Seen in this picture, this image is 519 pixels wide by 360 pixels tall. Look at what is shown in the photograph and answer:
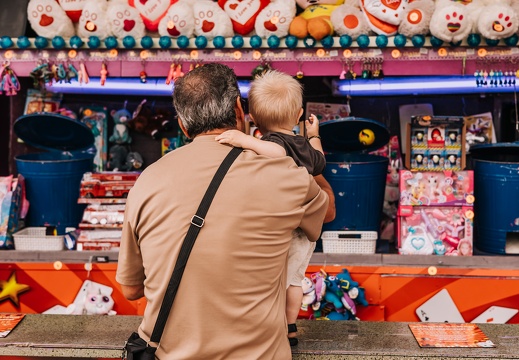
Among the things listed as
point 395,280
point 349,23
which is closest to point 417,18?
point 349,23

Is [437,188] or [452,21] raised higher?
[452,21]

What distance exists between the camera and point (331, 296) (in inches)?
182

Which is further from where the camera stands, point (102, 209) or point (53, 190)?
point (53, 190)

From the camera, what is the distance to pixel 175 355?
2391 mm

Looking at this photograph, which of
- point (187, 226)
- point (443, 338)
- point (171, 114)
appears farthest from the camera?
point (171, 114)

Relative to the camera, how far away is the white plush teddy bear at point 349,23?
488cm

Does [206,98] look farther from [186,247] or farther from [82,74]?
[82,74]

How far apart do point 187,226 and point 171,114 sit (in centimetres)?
423

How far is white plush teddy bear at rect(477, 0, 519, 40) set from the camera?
15.2ft

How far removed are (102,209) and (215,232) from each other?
10.6ft

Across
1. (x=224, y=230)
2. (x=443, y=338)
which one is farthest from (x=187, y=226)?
(x=443, y=338)

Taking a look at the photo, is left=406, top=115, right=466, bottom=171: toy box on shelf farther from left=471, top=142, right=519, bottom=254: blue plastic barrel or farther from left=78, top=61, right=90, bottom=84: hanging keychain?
left=78, top=61, right=90, bottom=84: hanging keychain

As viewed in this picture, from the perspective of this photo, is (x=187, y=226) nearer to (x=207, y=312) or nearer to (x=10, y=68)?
(x=207, y=312)

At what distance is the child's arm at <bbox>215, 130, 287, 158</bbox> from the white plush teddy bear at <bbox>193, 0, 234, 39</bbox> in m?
2.51
